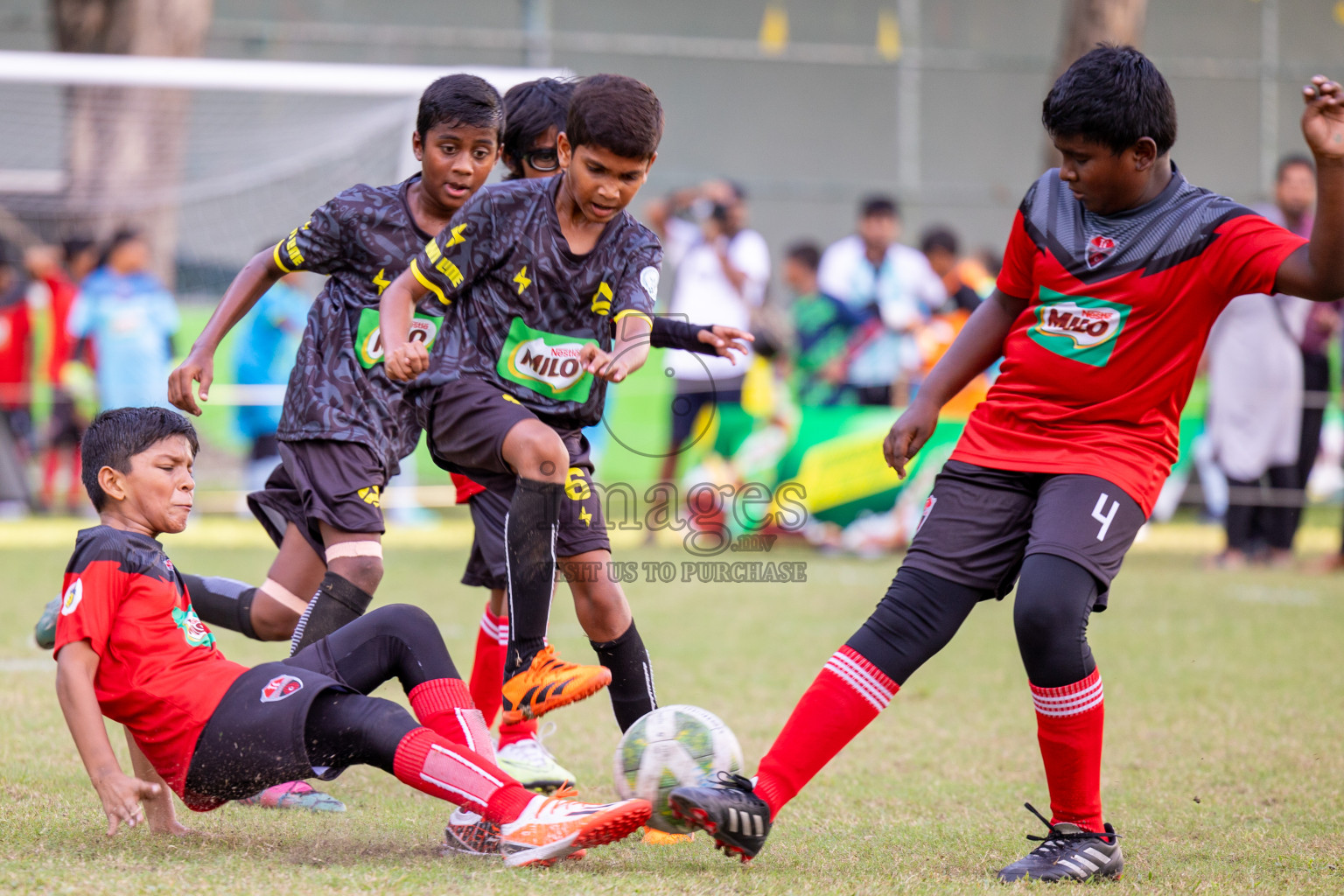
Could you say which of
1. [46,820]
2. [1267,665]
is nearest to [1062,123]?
[46,820]

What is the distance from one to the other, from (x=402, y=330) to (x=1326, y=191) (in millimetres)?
2172

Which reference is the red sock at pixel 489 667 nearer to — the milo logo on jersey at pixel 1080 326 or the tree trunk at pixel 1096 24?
the milo logo on jersey at pixel 1080 326

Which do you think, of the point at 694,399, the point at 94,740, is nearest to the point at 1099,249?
the point at 94,740

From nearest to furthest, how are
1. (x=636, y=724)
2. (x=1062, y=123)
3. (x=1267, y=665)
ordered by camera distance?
1. (x=1062, y=123)
2. (x=636, y=724)
3. (x=1267, y=665)

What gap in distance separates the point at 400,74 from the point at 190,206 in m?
4.13

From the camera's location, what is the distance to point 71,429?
12203 millimetres

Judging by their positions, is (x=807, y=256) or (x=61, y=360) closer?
(x=807, y=256)

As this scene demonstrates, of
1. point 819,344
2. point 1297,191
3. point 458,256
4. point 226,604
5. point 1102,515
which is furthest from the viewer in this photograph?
point 819,344

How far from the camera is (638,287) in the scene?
3580 mm

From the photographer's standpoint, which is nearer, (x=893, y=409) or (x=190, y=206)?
(x=893, y=409)

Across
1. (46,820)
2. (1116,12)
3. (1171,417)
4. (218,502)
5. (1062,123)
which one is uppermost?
(1116,12)

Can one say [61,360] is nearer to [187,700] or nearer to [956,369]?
[187,700]

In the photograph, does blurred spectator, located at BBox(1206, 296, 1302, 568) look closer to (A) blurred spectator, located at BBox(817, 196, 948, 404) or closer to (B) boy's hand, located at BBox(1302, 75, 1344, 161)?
(A) blurred spectator, located at BBox(817, 196, 948, 404)

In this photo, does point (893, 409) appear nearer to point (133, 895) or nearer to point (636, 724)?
point (636, 724)
